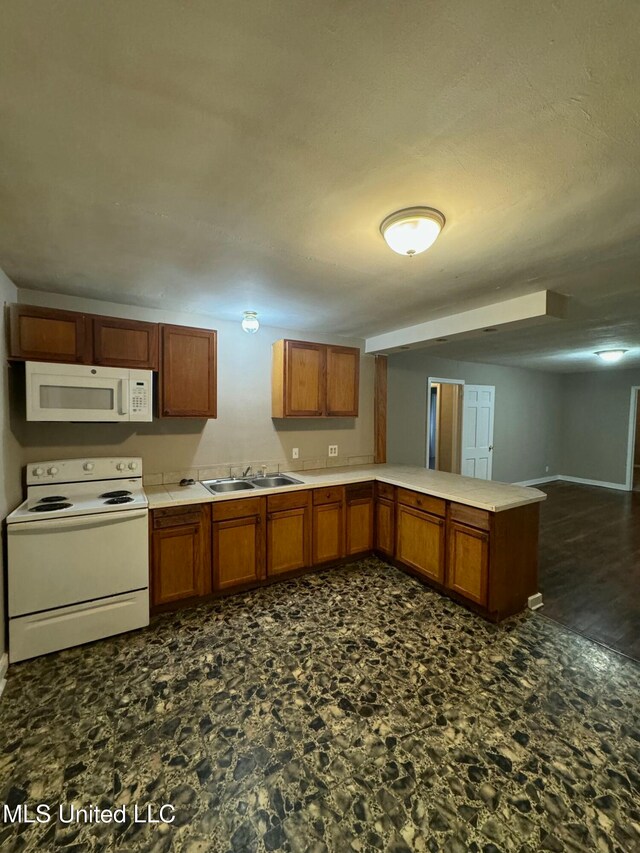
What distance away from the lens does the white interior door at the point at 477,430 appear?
19.1 ft

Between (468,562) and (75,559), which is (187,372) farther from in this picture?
(468,562)

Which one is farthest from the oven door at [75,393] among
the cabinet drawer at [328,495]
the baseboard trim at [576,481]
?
the baseboard trim at [576,481]

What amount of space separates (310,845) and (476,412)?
18.7 ft

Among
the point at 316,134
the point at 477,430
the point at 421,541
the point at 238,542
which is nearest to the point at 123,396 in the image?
the point at 238,542

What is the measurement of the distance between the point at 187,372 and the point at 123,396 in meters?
0.54

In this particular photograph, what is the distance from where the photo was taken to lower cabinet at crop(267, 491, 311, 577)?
9.91ft

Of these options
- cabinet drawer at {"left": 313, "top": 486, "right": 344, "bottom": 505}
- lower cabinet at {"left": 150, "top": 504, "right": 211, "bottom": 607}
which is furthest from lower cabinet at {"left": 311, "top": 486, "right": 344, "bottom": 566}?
lower cabinet at {"left": 150, "top": 504, "right": 211, "bottom": 607}

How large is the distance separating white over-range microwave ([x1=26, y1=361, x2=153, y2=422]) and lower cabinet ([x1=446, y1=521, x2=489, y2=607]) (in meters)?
2.57

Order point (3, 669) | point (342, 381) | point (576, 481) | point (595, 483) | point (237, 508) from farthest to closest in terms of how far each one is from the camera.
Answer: point (576, 481) < point (595, 483) < point (342, 381) < point (237, 508) < point (3, 669)

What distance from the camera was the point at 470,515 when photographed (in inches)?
104

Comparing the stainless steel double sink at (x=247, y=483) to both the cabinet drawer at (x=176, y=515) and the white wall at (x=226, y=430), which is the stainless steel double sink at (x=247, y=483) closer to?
the white wall at (x=226, y=430)

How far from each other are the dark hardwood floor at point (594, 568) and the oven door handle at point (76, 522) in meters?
3.15

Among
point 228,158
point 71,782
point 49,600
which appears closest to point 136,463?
point 49,600

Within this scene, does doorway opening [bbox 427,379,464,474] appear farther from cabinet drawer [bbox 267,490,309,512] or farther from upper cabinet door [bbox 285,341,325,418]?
cabinet drawer [bbox 267,490,309,512]
